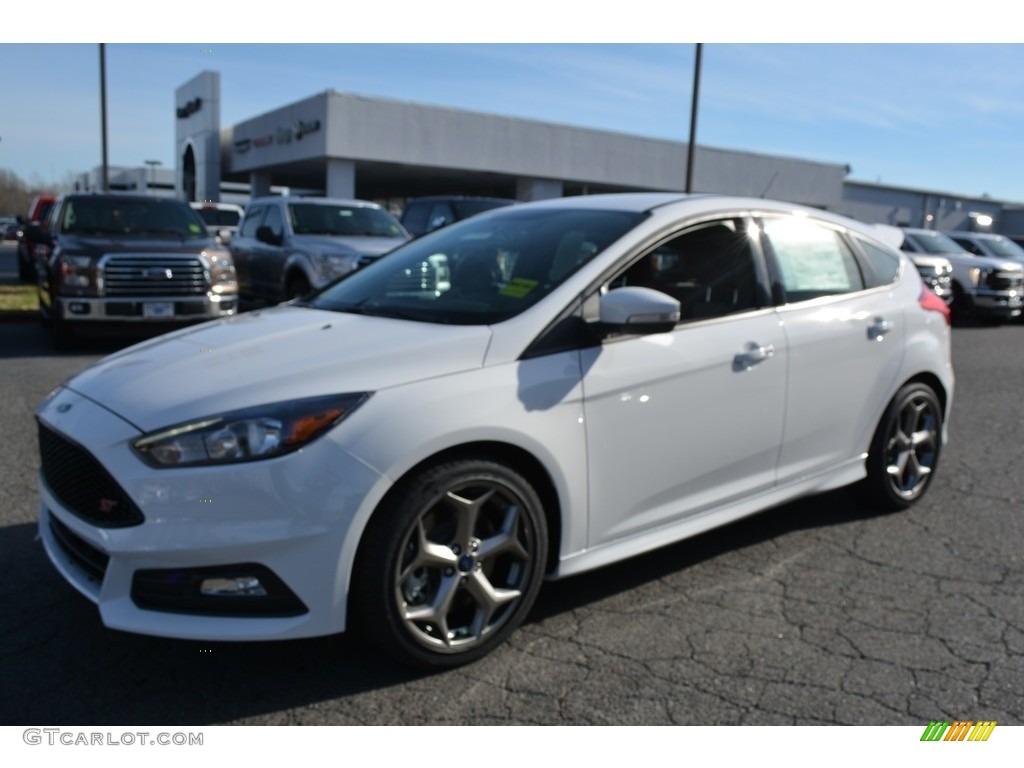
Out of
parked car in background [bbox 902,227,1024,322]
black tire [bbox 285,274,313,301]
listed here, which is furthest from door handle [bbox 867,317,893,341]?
parked car in background [bbox 902,227,1024,322]

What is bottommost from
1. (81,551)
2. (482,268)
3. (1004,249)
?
(81,551)

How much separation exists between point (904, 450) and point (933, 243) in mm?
15333

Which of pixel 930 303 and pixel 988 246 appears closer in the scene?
pixel 930 303

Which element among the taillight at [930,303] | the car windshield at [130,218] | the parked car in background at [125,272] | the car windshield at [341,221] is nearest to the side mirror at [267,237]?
the car windshield at [341,221]

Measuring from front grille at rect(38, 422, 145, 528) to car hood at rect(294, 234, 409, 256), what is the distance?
7717 mm

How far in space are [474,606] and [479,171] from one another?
125ft

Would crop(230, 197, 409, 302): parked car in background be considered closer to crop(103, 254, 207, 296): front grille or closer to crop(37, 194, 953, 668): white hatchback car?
crop(103, 254, 207, 296): front grille

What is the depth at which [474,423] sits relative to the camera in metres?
3.06

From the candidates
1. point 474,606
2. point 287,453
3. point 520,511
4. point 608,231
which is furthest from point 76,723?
point 608,231

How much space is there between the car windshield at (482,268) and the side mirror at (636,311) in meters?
0.27

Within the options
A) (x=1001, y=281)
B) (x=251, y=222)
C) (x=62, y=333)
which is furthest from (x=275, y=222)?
(x=1001, y=281)

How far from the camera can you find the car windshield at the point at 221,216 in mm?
25703

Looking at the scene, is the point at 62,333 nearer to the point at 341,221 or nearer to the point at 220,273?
the point at 220,273

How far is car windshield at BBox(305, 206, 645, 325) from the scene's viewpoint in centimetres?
366
